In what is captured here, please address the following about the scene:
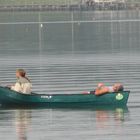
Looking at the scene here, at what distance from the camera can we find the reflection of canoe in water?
38.3 metres

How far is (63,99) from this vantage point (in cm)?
3822

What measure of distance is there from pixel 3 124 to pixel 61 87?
39.2ft

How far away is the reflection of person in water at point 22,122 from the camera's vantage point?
1249 inches

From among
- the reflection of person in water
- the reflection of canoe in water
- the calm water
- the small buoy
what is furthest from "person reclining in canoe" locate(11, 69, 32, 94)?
the small buoy

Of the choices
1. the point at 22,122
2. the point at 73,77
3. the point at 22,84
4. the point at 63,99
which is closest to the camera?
the point at 22,122

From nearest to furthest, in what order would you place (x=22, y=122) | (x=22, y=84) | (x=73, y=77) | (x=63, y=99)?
(x=22, y=122) < (x=63, y=99) < (x=22, y=84) < (x=73, y=77)

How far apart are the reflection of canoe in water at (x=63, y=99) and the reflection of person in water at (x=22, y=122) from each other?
3.08 ft

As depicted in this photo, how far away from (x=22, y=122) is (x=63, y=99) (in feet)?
12.5

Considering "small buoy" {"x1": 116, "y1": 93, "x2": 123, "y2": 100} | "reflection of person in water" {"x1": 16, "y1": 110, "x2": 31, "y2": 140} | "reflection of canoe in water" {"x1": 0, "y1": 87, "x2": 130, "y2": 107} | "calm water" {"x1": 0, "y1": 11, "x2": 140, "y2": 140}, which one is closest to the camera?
"reflection of person in water" {"x1": 16, "y1": 110, "x2": 31, "y2": 140}

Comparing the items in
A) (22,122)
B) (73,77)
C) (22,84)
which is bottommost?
(73,77)

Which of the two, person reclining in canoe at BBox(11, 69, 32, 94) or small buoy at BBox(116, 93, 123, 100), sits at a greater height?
person reclining in canoe at BBox(11, 69, 32, 94)

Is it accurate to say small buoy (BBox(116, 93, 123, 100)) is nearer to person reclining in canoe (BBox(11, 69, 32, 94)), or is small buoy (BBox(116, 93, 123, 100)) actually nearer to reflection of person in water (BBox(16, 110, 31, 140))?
person reclining in canoe (BBox(11, 69, 32, 94))

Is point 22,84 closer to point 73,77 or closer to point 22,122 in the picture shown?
point 22,122

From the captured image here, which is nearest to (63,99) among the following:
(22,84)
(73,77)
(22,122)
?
(22,84)
